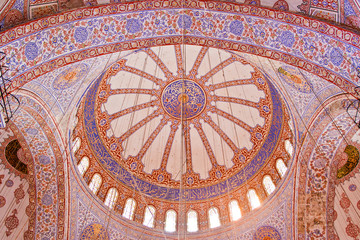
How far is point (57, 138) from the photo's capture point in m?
8.17

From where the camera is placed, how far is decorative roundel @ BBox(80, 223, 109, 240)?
916 centimetres

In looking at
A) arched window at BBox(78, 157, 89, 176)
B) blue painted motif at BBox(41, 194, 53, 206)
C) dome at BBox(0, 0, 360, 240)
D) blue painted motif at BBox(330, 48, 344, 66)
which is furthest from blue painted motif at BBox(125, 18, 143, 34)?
blue painted motif at BBox(41, 194, 53, 206)

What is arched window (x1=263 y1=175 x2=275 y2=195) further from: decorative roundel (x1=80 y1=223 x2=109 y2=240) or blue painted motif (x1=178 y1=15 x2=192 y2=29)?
blue painted motif (x1=178 y1=15 x2=192 y2=29)

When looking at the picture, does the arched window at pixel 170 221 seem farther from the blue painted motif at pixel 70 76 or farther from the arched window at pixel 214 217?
the blue painted motif at pixel 70 76

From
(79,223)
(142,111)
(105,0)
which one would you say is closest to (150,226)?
(79,223)

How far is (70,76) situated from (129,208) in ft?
16.0

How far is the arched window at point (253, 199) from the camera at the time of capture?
10023 millimetres

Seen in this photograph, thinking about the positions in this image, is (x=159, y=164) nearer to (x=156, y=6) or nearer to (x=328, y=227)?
(x=328, y=227)

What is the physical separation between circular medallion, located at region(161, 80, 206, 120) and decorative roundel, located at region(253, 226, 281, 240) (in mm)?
4526

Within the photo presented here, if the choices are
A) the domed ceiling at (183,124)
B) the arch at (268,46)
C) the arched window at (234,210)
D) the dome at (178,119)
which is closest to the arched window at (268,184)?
the dome at (178,119)

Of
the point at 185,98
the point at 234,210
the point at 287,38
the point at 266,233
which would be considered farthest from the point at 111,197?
the point at 287,38

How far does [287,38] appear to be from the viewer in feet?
21.0

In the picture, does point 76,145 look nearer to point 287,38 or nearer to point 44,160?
point 44,160

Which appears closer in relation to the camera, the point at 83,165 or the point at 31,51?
the point at 31,51
